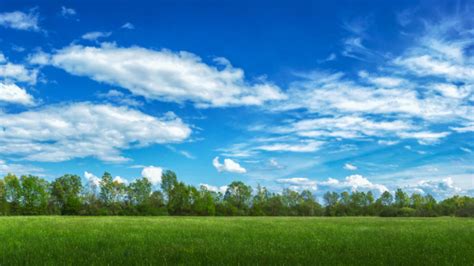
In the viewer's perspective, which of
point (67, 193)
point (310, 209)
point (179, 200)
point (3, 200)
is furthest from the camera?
point (310, 209)

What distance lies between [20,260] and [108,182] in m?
116

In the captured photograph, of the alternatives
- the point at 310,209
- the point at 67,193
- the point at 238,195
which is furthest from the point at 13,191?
the point at 310,209

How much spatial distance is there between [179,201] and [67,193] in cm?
3295

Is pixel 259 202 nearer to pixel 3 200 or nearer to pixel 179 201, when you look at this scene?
pixel 179 201

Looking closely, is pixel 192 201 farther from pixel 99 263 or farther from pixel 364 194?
pixel 99 263

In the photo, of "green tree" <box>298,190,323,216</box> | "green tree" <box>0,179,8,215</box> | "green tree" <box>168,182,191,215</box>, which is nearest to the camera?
"green tree" <box>0,179,8,215</box>

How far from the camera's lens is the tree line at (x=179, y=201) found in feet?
346

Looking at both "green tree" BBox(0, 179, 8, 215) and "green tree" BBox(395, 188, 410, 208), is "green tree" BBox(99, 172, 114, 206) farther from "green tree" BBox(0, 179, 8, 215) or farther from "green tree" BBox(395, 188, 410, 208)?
"green tree" BBox(395, 188, 410, 208)

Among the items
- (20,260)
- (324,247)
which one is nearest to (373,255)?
(324,247)

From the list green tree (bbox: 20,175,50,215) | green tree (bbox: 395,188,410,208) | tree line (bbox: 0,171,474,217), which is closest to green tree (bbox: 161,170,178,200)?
tree line (bbox: 0,171,474,217)

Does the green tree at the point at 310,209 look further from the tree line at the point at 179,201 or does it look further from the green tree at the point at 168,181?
the green tree at the point at 168,181

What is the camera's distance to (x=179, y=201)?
120250mm

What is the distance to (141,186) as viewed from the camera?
124m

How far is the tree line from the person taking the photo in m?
105
